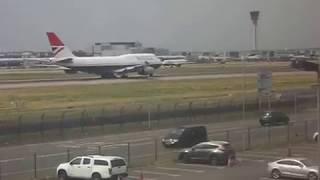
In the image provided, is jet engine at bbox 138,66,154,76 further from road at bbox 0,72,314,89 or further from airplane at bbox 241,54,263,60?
airplane at bbox 241,54,263,60

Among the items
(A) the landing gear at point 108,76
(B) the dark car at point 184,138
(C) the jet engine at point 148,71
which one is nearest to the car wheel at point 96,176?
(B) the dark car at point 184,138

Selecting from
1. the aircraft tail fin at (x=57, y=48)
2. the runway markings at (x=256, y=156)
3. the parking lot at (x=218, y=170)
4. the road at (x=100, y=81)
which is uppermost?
the aircraft tail fin at (x=57, y=48)

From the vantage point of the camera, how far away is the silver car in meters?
7.00

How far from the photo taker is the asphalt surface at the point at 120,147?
8.38 meters

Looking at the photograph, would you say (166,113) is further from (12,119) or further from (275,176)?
(275,176)

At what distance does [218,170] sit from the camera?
8.09 meters

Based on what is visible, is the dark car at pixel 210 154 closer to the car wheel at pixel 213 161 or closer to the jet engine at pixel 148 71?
the car wheel at pixel 213 161

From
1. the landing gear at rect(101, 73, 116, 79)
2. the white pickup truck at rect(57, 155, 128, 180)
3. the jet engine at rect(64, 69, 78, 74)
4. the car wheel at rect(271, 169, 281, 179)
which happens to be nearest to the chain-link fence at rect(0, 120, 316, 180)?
the white pickup truck at rect(57, 155, 128, 180)

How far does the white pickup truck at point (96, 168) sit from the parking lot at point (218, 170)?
42cm

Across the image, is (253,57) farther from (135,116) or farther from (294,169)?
(294,169)

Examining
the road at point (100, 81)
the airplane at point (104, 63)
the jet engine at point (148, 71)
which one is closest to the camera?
the road at point (100, 81)

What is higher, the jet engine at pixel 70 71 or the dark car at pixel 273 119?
the jet engine at pixel 70 71

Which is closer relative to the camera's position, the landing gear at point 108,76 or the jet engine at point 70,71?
the jet engine at point 70,71

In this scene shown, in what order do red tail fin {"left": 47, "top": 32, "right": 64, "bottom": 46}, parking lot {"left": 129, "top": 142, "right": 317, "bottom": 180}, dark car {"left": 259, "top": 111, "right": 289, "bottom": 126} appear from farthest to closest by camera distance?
dark car {"left": 259, "top": 111, "right": 289, "bottom": 126} < red tail fin {"left": 47, "top": 32, "right": 64, "bottom": 46} < parking lot {"left": 129, "top": 142, "right": 317, "bottom": 180}
